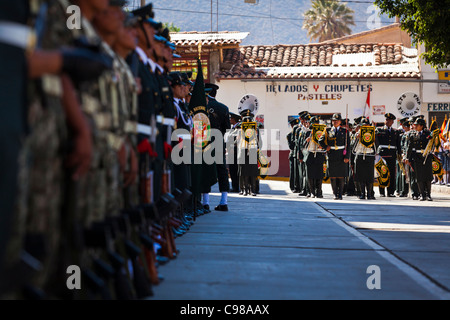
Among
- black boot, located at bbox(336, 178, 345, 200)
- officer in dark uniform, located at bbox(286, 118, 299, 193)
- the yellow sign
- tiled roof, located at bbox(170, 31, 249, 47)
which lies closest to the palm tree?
tiled roof, located at bbox(170, 31, 249, 47)

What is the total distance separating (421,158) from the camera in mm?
17078

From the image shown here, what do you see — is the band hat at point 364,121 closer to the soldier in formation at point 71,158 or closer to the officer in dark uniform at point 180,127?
the officer in dark uniform at point 180,127

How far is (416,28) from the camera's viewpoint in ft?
46.6

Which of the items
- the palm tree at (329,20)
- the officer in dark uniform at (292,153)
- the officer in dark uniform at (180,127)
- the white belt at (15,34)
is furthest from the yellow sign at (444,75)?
the palm tree at (329,20)

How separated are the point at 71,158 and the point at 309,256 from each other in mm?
4427

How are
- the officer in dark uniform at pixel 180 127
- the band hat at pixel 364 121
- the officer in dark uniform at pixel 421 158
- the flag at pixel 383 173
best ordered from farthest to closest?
1. the flag at pixel 383 173
2. the band hat at pixel 364 121
3. the officer in dark uniform at pixel 421 158
4. the officer in dark uniform at pixel 180 127

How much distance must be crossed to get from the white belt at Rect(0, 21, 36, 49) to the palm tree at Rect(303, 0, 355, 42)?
58.2m

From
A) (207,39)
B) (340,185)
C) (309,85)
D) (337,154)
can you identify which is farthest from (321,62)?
(340,185)

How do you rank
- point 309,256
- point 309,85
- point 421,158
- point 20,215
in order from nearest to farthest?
point 20,215, point 309,256, point 421,158, point 309,85

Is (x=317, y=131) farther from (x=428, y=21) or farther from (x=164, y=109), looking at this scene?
(x=164, y=109)

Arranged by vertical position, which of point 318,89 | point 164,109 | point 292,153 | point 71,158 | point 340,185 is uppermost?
point 318,89

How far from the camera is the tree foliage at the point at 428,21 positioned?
1348 cm

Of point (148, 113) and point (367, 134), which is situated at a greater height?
point (148, 113)

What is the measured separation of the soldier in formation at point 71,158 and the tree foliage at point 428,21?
984cm
